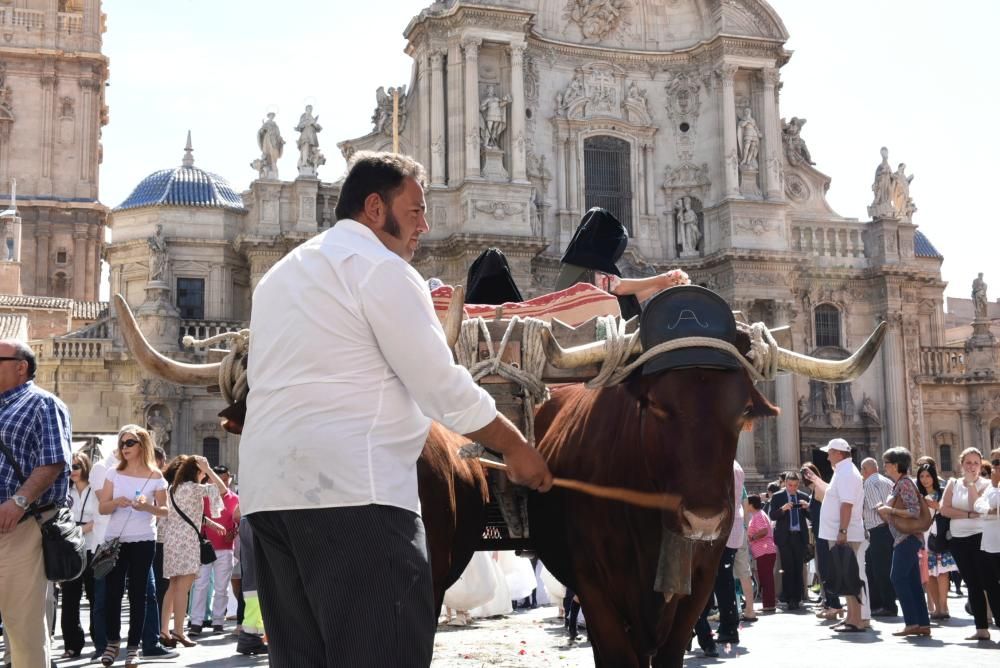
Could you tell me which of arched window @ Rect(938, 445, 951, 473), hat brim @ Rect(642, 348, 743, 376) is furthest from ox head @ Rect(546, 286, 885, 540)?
arched window @ Rect(938, 445, 951, 473)

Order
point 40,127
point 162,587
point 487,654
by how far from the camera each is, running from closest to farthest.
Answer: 1. point 487,654
2. point 162,587
3. point 40,127

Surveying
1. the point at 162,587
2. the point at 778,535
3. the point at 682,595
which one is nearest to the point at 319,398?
the point at 682,595

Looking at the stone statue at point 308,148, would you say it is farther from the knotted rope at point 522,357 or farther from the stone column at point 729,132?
the knotted rope at point 522,357

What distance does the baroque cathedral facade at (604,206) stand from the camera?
29.9 meters

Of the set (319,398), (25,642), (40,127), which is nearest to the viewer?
(319,398)

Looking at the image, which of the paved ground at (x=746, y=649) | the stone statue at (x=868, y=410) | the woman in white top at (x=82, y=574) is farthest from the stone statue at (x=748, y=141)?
the woman in white top at (x=82, y=574)

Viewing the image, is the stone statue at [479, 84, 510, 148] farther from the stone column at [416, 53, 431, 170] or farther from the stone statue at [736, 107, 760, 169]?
the stone statue at [736, 107, 760, 169]

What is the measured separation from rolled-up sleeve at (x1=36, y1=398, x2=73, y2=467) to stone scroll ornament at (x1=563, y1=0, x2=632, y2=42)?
29999 mm

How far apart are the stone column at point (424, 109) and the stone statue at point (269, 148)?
4.04 meters

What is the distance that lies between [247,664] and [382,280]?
24.8 feet

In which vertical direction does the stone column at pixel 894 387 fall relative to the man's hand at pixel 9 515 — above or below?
above

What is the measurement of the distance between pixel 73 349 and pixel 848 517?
2294 centimetres

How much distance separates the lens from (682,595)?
4.52 m

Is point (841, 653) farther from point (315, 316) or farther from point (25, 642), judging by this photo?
point (315, 316)
